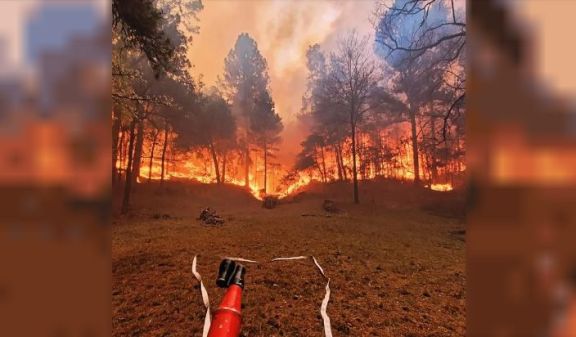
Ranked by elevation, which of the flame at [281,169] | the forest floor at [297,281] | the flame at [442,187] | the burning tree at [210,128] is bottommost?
the forest floor at [297,281]

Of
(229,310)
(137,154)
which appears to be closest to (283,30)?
(137,154)

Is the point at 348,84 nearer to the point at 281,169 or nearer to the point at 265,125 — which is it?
the point at 281,169

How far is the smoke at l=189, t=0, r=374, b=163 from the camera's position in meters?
13.9

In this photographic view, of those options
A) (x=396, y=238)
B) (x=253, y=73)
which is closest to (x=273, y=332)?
(x=396, y=238)

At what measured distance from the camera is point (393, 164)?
20.5 m

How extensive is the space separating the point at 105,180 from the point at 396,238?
304 inches

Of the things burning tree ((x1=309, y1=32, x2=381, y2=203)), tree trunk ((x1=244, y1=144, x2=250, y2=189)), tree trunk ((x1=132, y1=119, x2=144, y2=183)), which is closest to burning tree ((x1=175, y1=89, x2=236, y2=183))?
tree trunk ((x1=244, y1=144, x2=250, y2=189))

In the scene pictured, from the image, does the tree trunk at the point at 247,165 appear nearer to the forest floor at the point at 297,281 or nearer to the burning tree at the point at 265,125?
the burning tree at the point at 265,125

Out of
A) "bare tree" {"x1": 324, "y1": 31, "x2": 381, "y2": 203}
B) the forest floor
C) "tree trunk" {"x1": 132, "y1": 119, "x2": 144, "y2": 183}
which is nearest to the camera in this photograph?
the forest floor

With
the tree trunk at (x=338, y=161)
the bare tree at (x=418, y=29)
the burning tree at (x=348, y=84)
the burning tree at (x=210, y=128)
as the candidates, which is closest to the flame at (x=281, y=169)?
the tree trunk at (x=338, y=161)

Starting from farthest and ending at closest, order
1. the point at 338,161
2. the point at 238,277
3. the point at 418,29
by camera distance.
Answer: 1. the point at 338,161
2. the point at 418,29
3. the point at 238,277

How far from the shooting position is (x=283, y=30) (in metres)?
15.5

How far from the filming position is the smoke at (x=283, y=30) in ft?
45.8

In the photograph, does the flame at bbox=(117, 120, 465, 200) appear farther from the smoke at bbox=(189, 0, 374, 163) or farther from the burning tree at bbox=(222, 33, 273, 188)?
the smoke at bbox=(189, 0, 374, 163)
